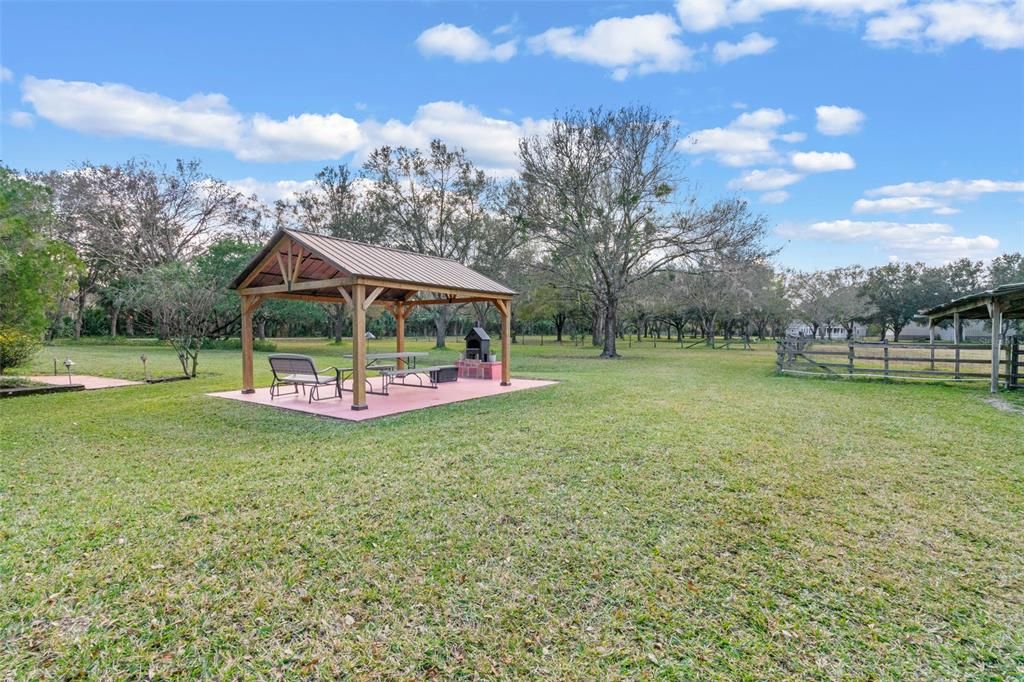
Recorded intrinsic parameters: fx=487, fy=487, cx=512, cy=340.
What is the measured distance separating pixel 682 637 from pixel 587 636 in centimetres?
48

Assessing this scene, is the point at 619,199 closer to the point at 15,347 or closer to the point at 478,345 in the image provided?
the point at 478,345

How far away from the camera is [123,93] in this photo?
621 inches

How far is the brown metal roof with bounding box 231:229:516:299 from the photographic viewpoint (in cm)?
807

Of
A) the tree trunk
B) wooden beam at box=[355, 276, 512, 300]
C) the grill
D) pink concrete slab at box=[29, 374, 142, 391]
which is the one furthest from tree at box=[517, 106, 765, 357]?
pink concrete slab at box=[29, 374, 142, 391]

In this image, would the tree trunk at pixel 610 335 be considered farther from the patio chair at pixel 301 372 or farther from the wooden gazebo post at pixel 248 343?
the wooden gazebo post at pixel 248 343

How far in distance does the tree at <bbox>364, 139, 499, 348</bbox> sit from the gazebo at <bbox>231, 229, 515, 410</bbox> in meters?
16.5

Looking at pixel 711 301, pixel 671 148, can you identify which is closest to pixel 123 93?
pixel 671 148

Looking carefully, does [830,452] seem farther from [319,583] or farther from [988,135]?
[988,135]

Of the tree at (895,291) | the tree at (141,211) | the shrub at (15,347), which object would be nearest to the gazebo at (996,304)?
the shrub at (15,347)

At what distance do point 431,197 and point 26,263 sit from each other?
63.4 ft

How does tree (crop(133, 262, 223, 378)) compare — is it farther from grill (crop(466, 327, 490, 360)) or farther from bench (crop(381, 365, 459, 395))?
grill (crop(466, 327, 490, 360))

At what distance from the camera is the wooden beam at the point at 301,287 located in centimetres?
781

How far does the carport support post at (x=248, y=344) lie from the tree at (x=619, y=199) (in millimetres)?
13341

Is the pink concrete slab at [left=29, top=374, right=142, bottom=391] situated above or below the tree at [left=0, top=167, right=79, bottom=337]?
below
